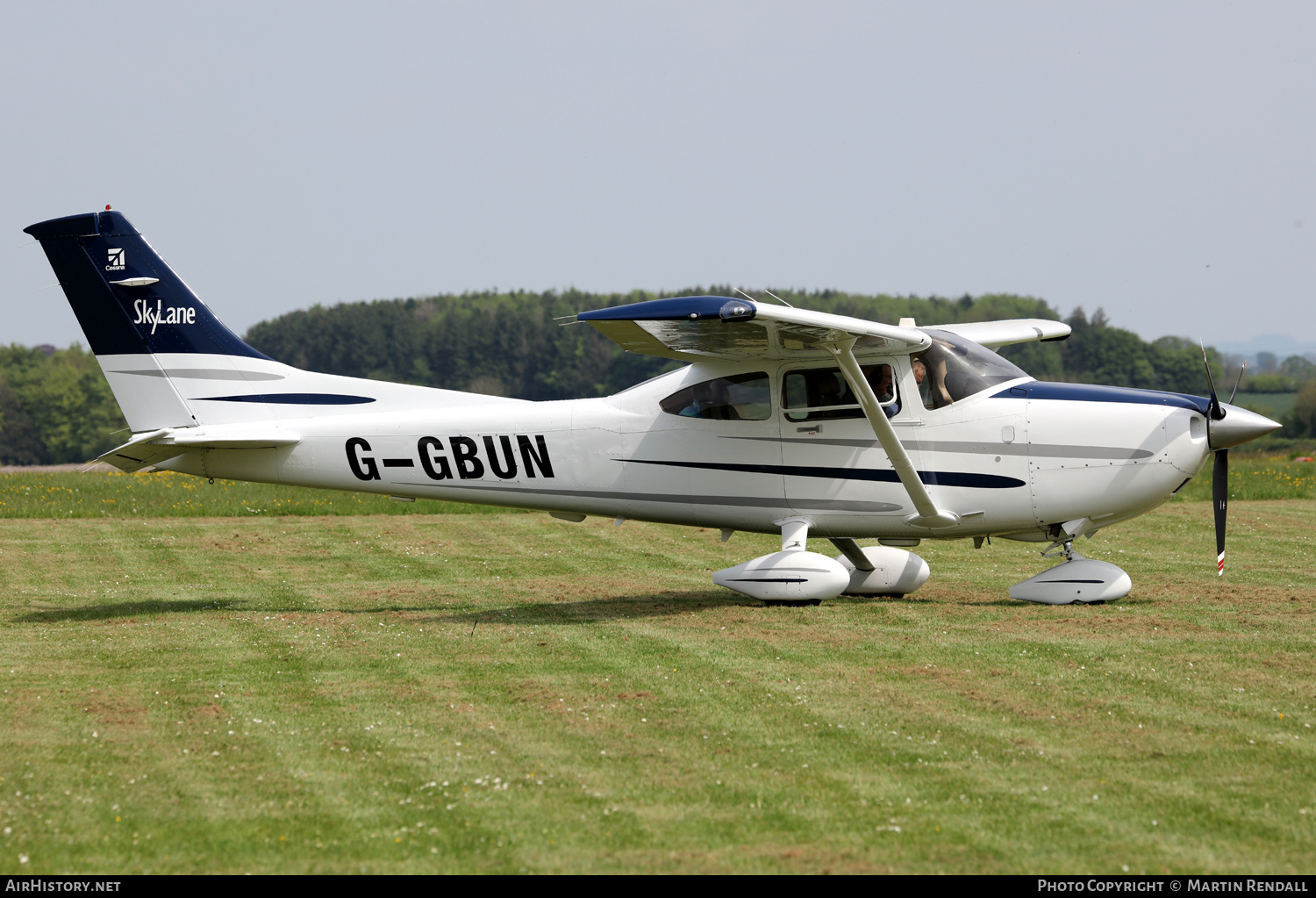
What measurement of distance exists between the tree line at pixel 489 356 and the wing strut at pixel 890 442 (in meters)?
70.5

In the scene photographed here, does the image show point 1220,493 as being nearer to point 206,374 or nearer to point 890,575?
point 890,575

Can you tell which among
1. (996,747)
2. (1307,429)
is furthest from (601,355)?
(996,747)

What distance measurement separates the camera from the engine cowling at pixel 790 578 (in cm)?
1170

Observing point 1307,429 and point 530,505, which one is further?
point 1307,429

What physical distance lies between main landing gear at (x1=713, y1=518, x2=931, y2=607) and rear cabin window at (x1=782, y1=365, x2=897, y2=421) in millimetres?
1076

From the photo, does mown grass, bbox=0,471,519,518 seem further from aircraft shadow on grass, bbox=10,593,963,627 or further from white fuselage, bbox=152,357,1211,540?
white fuselage, bbox=152,357,1211,540

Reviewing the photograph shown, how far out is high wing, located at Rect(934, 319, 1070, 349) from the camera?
1380 cm

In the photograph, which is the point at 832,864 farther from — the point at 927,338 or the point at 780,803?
the point at 927,338

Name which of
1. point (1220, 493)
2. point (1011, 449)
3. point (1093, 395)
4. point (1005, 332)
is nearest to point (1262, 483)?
point (1005, 332)

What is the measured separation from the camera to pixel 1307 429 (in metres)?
64.3

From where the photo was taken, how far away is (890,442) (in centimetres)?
1132

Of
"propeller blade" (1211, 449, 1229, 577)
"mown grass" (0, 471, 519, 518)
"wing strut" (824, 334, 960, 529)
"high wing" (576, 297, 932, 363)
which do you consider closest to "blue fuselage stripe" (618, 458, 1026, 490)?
"wing strut" (824, 334, 960, 529)

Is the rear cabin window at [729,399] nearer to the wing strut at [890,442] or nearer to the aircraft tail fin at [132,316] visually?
the wing strut at [890,442]
